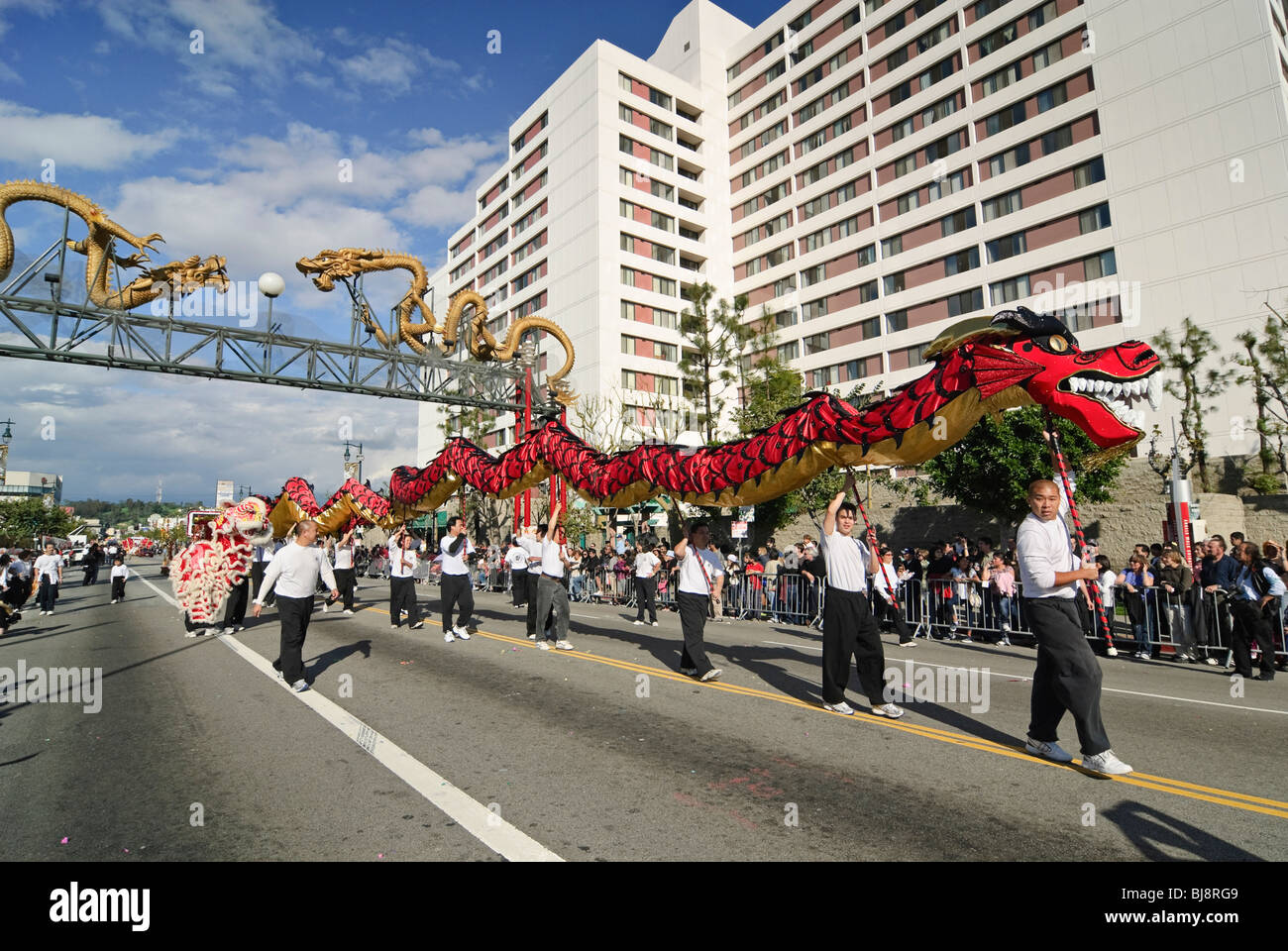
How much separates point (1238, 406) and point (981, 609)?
906 inches

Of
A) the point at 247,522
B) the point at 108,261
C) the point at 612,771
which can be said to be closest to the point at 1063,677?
the point at 612,771

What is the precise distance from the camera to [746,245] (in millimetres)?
48688

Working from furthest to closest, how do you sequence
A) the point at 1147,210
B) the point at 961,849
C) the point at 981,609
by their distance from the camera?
the point at 1147,210
the point at 981,609
the point at 961,849

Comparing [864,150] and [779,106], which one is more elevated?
[779,106]

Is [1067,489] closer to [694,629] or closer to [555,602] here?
[694,629]

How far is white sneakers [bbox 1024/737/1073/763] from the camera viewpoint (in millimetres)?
4918

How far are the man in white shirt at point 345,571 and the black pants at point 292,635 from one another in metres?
7.54

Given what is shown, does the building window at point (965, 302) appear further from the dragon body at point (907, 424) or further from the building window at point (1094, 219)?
the dragon body at point (907, 424)

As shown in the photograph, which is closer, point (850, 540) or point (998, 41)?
point (850, 540)

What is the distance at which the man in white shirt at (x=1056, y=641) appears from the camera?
185 inches

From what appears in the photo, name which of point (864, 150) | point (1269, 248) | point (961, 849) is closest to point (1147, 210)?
point (1269, 248)

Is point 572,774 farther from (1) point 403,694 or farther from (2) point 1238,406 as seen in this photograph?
(2) point 1238,406

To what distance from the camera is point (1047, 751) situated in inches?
197

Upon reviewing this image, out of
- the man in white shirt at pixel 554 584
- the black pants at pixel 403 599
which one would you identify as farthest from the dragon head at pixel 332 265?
the man in white shirt at pixel 554 584
